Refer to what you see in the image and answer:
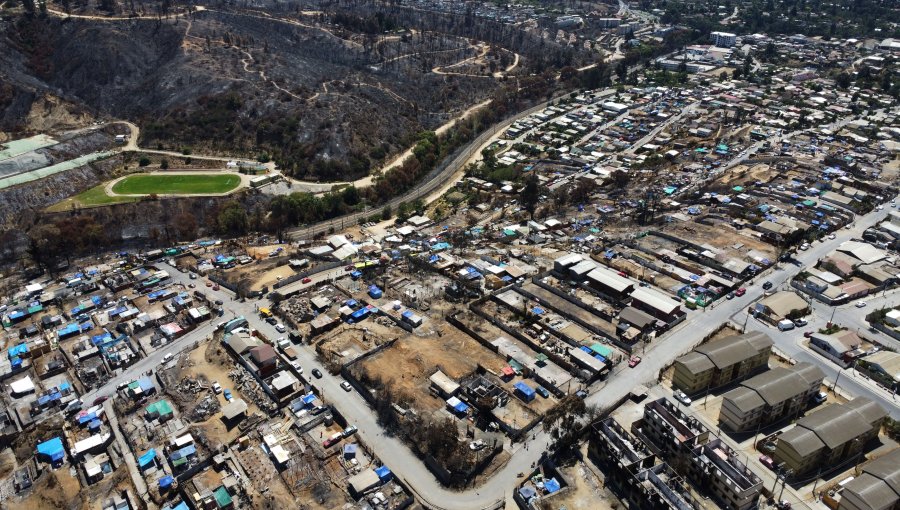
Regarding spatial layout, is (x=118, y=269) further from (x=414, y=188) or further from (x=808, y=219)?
(x=808, y=219)

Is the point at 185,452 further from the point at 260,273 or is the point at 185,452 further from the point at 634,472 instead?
the point at 634,472

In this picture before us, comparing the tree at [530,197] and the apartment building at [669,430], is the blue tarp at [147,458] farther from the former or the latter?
the tree at [530,197]

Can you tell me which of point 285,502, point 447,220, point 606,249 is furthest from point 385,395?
point 447,220

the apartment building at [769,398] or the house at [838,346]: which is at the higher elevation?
the apartment building at [769,398]

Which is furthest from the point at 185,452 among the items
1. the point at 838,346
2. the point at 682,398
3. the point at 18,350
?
the point at 838,346

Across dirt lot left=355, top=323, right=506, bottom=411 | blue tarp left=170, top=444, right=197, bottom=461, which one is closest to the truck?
dirt lot left=355, top=323, right=506, bottom=411

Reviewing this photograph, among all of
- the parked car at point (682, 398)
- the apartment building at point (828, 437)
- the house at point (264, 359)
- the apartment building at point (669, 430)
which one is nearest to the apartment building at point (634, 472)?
the apartment building at point (669, 430)
